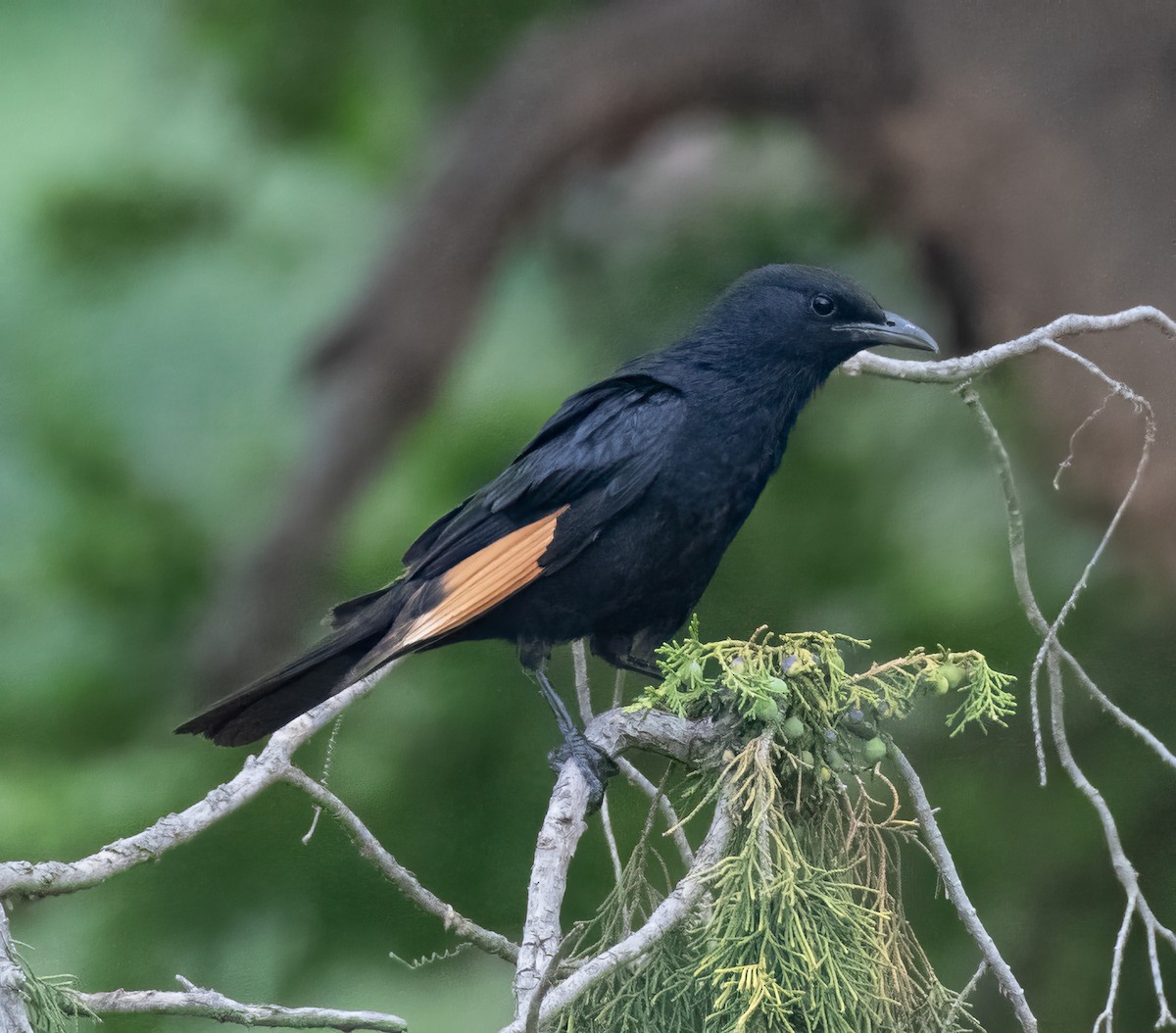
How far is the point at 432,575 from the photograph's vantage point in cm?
176

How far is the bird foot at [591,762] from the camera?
1581mm

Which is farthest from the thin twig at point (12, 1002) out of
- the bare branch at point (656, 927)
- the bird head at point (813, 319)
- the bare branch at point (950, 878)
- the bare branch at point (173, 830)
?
the bird head at point (813, 319)

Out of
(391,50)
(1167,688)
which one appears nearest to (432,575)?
(391,50)

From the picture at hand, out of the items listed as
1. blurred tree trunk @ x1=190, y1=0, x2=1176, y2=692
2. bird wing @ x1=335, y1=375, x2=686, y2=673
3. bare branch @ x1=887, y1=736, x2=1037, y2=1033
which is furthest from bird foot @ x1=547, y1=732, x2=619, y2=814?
blurred tree trunk @ x1=190, y1=0, x2=1176, y2=692

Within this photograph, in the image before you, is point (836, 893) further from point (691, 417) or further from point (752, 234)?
point (752, 234)

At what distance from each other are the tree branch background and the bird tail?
1.63 feet

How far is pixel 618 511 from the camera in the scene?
171 centimetres

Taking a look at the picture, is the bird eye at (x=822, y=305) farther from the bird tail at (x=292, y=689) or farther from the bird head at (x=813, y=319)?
the bird tail at (x=292, y=689)

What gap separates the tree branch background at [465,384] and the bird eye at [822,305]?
0.46 m

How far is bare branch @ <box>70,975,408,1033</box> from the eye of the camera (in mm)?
1510

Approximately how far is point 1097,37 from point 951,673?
4.68ft

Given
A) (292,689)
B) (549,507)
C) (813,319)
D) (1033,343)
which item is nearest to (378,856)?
(292,689)

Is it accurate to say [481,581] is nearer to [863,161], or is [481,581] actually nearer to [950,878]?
[950,878]

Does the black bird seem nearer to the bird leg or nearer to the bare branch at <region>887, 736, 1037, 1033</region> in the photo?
the bird leg
